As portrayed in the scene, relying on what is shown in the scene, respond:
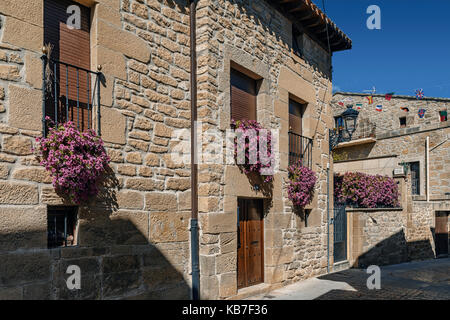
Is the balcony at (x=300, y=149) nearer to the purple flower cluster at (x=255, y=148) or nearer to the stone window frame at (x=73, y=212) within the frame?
the purple flower cluster at (x=255, y=148)

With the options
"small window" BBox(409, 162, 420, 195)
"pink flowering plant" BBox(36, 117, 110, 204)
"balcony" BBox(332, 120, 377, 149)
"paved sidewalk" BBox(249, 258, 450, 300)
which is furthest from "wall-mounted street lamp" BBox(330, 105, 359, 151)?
"pink flowering plant" BBox(36, 117, 110, 204)

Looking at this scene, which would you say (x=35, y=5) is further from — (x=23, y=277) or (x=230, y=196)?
(x=230, y=196)

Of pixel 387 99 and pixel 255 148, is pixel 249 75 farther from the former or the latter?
pixel 387 99

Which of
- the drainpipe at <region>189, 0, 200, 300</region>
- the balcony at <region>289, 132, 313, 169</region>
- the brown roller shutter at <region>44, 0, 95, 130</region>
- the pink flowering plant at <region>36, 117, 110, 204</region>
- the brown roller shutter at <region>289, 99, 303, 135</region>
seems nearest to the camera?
the pink flowering plant at <region>36, 117, 110, 204</region>

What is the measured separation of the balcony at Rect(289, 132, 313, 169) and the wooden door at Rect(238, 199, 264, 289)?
144 cm

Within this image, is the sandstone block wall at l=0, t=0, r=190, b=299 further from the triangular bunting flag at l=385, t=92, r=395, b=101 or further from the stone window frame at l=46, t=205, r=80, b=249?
the triangular bunting flag at l=385, t=92, r=395, b=101

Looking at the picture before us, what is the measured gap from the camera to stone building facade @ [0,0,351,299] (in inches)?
141

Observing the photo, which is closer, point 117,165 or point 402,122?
point 117,165

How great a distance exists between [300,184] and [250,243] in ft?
5.38

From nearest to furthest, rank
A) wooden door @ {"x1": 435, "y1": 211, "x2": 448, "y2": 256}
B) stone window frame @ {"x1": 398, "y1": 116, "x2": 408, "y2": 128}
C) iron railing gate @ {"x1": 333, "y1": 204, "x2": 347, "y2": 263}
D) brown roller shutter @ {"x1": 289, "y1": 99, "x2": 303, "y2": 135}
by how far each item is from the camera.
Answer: brown roller shutter @ {"x1": 289, "y1": 99, "x2": 303, "y2": 135}
iron railing gate @ {"x1": 333, "y1": 204, "x2": 347, "y2": 263}
wooden door @ {"x1": 435, "y1": 211, "x2": 448, "y2": 256}
stone window frame @ {"x1": 398, "y1": 116, "x2": 408, "y2": 128}

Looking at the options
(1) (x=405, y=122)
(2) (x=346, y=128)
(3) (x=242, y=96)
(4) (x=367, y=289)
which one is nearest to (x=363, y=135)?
(1) (x=405, y=122)

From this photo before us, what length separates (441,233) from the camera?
13.1m
